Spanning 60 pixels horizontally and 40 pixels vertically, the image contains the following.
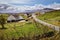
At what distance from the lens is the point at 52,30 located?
15.8ft

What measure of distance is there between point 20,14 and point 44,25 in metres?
0.83

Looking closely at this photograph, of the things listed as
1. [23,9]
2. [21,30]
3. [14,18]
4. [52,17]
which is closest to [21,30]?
[21,30]

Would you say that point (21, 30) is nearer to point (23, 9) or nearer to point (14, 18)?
point (14, 18)

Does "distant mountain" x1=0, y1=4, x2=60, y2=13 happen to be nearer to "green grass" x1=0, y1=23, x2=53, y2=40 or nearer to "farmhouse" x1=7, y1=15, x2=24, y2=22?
"farmhouse" x1=7, y1=15, x2=24, y2=22

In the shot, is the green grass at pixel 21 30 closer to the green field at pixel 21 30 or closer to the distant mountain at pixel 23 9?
the green field at pixel 21 30

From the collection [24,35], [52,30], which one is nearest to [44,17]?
[52,30]

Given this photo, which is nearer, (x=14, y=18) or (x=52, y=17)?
(x=14, y=18)

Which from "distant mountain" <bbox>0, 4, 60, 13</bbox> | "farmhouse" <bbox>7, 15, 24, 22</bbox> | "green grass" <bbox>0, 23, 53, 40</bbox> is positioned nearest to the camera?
"green grass" <bbox>0, 23, 53, 40</bbox>

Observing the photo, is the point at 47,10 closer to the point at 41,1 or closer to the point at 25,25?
the point at 41,1

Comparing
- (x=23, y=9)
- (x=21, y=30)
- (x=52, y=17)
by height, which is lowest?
(x=21, y=30)

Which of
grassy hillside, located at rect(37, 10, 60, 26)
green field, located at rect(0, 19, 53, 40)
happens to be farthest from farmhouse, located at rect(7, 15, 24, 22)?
grassy hillside, located at rect(37, 10, 60, 26)

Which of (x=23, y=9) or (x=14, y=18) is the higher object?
(x=23, y=9)

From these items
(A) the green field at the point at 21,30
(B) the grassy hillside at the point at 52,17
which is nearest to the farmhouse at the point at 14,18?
(A) the green field at the point at 21,30

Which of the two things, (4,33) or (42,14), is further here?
(42,14)
